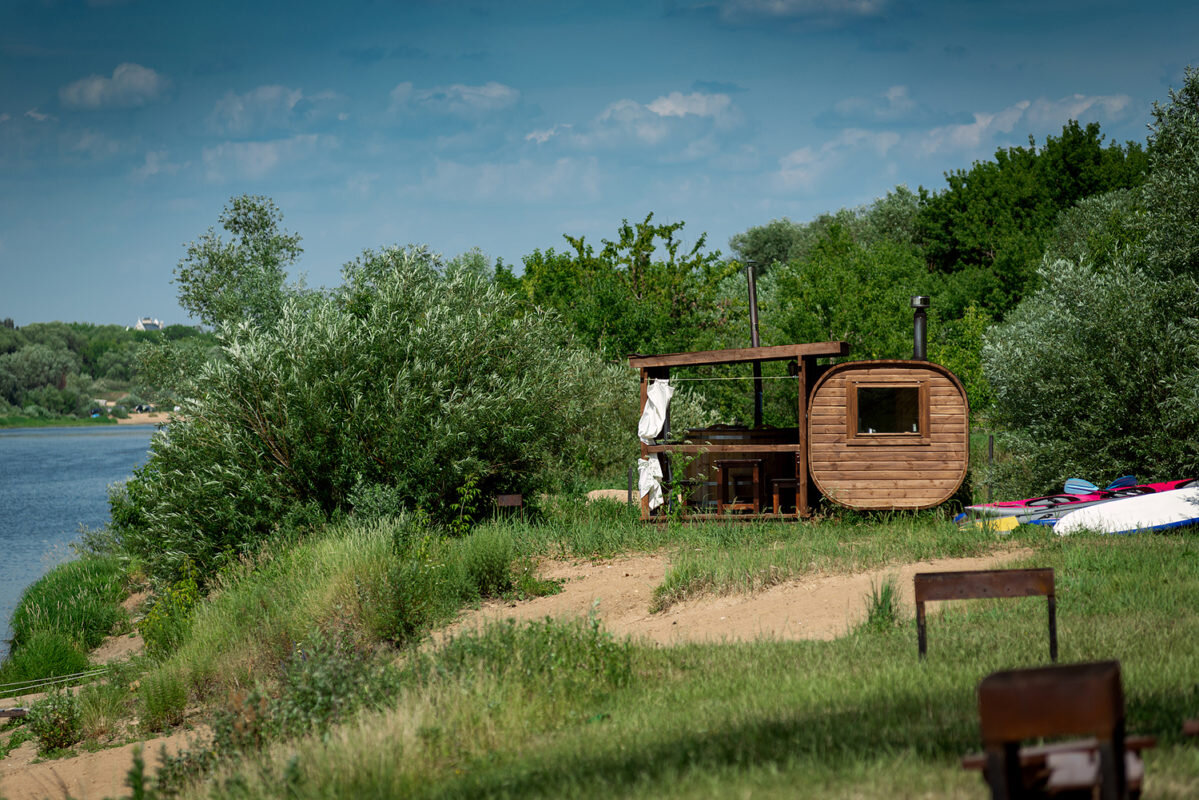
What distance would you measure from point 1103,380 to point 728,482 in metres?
6.70

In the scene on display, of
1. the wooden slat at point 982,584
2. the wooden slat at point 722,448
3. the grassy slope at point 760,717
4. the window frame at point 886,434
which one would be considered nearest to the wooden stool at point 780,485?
the wooden slat at point 722,448

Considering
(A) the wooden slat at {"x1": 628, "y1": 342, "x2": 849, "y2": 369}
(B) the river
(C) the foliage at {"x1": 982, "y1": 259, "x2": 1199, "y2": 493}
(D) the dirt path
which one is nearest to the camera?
(D) the dirt path

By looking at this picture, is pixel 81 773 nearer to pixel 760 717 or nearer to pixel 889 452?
pixel 760 717

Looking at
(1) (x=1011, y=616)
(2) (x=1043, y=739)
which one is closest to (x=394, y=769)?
(2) (x=1043, y=739)

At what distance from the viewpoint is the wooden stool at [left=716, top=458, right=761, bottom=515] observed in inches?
641

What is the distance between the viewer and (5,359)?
96.1 meters

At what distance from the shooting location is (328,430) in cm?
1605

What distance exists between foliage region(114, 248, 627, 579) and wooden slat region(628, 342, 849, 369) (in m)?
2.25

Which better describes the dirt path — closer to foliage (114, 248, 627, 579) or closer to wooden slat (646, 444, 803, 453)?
wooden slat (646, 444, 803, 453)

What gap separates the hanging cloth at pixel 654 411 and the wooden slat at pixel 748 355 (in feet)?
1.27

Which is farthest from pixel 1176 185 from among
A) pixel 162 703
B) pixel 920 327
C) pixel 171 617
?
pixel 171 617

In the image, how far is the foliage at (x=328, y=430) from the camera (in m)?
15.8

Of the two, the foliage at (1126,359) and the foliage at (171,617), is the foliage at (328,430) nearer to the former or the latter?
the foliage at (171,617)

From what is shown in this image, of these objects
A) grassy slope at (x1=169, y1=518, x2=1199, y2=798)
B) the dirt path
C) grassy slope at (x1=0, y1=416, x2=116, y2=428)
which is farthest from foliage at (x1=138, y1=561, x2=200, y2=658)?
grassy slope at (x1=0, y1=416, x2=116, y2=428)
